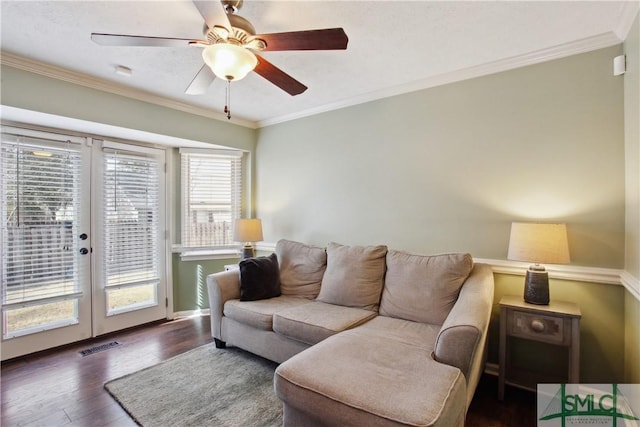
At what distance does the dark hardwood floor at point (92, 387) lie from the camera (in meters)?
1.98

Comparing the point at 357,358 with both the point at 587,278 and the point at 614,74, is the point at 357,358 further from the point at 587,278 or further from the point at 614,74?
the point at 614,74

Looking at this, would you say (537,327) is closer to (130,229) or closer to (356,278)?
(356,278)

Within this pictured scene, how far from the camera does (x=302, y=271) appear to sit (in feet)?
10.3

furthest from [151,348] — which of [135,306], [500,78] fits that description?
[500,78]

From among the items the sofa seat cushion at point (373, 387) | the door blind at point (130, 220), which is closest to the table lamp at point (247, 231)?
the door blind at point (130, 220)

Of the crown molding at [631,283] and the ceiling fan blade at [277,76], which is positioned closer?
the crown molding at [631,283]

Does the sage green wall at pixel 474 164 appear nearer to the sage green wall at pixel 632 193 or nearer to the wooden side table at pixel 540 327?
the sage green wall at pixel 632 193

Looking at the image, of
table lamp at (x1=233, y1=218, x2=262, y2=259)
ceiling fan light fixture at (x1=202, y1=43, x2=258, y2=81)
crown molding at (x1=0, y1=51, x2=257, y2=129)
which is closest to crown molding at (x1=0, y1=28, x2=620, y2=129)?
crown molding at (x1=0, y1=51, x2=257, y2=129)

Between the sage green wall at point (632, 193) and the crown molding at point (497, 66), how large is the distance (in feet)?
0.55

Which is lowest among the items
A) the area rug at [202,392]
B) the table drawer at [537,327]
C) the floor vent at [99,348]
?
the floor vent at [99,348]

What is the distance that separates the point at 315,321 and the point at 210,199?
250 cm

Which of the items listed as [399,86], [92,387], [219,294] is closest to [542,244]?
[399,86]

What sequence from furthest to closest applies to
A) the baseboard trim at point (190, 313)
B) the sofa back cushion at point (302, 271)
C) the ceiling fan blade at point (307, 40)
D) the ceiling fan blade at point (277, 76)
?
the baseboard trim at point (190, 313) < the sofa back cushion at point (302, 271) < the ceiling fan blade at point (277, 76) < the ceiling fan blade at point (307, 40)

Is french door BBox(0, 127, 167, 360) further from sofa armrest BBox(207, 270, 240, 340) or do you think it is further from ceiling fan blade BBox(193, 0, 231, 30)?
ceiling fan blade BBox(193, 0, 231, 30)
